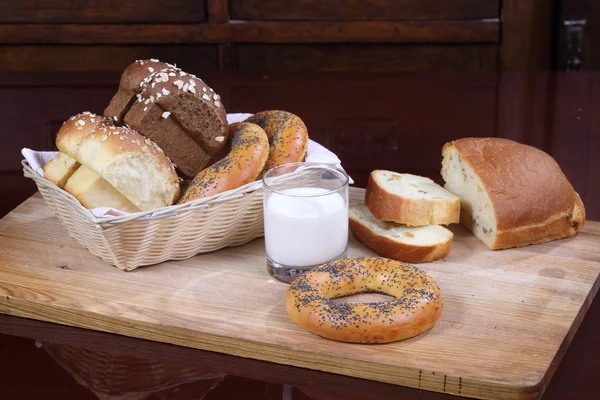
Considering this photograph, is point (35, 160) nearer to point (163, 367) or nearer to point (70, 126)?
point (70, 126)

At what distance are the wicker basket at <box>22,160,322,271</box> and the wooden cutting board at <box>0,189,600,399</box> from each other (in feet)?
0.11

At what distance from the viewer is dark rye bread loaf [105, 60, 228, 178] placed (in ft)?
6.92

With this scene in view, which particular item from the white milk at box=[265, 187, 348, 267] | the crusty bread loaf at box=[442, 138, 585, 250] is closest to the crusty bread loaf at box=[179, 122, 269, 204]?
the white milk at box=[265, 187, 348, 267]

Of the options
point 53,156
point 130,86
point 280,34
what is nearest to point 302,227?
point 130,86

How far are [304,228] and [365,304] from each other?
25 cm

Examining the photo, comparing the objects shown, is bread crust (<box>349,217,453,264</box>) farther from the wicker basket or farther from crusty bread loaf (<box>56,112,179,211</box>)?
crusty bread loaf (<box>56,112,179,211</box>)

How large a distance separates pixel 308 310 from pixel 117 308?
41cm

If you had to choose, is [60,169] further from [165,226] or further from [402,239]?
[402,239]

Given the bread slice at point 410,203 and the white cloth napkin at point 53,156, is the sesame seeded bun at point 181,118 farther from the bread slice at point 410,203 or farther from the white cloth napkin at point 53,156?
the bread slice at point 410,203

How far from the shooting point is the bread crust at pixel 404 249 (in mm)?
1993

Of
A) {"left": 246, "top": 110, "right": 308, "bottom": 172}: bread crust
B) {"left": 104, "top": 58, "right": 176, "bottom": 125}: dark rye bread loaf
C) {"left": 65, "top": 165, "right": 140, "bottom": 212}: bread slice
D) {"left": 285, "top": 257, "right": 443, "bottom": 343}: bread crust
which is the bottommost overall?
{"left": 285, "top": 257, "right": 443, "bottom": 343}: bread crust

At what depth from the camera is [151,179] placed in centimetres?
198

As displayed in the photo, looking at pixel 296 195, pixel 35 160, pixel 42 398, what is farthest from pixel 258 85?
pixel 42 398

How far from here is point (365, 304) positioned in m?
1.68
